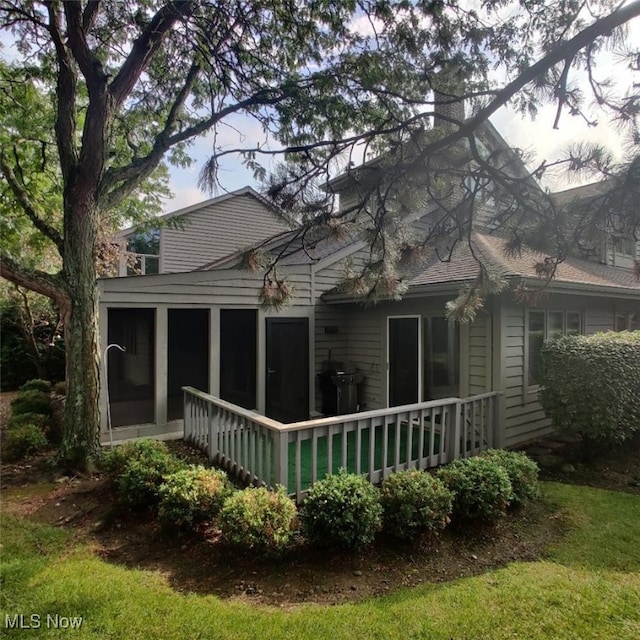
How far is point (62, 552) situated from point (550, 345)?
6301mm

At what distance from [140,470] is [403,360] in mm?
4706

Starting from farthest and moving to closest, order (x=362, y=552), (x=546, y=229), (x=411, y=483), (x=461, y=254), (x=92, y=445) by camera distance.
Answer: (x=461, y=254)
(x=92, y=445)
(x=546, y=229)
(x=411, y=483)
(x=362, y=552)

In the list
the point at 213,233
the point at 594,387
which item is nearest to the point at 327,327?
the point at 594,387

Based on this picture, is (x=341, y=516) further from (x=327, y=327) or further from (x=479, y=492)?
(x=327, y=327)

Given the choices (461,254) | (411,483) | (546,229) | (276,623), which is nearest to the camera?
(276,623)

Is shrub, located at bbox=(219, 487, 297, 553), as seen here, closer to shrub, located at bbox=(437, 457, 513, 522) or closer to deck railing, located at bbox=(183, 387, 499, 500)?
deck railing, located at bbox=(183, 387, 499, 500)

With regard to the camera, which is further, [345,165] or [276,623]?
[345,165]

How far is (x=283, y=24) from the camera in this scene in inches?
206

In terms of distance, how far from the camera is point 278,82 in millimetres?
5785

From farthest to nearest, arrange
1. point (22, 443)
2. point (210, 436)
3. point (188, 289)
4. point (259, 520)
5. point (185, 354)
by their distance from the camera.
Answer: point (185, 354) → point (188, 289) → point (22, 443) → point (210, 436) → point (259, 520)

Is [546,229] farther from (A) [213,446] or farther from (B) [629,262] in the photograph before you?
(B) [629,262]

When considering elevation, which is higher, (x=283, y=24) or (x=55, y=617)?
(x=283, y=24)

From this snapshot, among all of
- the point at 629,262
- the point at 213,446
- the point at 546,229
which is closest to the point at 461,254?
the point at 546,229

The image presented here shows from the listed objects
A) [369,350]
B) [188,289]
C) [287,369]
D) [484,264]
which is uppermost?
[484,264]
